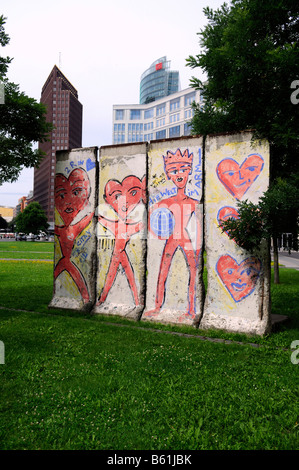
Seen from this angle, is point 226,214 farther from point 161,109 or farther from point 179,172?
point 161,109

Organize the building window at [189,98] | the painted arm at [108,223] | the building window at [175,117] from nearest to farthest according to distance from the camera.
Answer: the painted arm at [108,223] < the building window at [189,98] < the building window at [175,117]

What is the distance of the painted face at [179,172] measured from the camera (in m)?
7.73

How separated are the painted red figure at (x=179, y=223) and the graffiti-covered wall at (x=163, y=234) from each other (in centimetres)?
2

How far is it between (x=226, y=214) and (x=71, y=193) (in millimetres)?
4192

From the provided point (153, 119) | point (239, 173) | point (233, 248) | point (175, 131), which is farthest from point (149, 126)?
point (233, 248)

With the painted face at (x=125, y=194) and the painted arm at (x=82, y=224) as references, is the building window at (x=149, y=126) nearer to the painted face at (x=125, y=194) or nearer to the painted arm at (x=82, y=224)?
the painted arm at (x=82, y=224)

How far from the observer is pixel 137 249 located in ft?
26.8

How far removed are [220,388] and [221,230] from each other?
361cm

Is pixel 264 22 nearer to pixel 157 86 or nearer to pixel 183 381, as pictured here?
pixel 183 381

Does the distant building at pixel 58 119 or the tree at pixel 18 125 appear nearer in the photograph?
the tree at pixel 18 125

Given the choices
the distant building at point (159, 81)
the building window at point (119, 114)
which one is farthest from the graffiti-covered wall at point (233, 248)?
the distant building at point (159, 81)

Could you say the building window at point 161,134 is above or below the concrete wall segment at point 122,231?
above

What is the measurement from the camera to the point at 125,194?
27.7 feet

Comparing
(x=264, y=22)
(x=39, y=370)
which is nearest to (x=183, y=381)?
(x=39, y=370)
